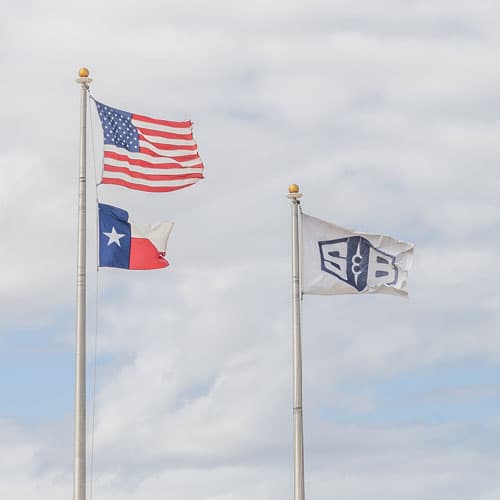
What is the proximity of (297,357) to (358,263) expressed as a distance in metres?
3.66

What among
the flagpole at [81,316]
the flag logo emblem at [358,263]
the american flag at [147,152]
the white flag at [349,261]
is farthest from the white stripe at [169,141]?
the flag logo emblem at [358,263]

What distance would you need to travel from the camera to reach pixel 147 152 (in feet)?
145

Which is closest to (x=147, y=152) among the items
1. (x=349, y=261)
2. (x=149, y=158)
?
(x=149, y=158)

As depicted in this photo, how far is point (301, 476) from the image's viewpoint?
1742 inches

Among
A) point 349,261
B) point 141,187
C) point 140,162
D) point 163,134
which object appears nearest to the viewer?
point 141,187

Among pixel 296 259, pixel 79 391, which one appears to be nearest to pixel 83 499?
pixel 79 391

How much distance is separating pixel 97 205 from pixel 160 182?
6.10 ft

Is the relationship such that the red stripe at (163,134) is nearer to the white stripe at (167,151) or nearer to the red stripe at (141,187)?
the white stripe at (167,151)

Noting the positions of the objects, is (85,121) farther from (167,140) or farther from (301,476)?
(301,476)

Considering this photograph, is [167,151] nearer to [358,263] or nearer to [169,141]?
[169,141]

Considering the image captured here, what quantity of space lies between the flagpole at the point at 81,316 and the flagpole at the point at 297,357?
6231mm

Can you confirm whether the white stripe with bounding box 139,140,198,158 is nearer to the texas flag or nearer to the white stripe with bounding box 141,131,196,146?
the white stripe with bounding box 141,131,196,146

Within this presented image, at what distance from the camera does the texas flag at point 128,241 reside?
43.7 meters

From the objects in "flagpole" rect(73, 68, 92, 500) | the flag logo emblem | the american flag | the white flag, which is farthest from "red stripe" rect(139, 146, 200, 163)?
the flag logo emblem
